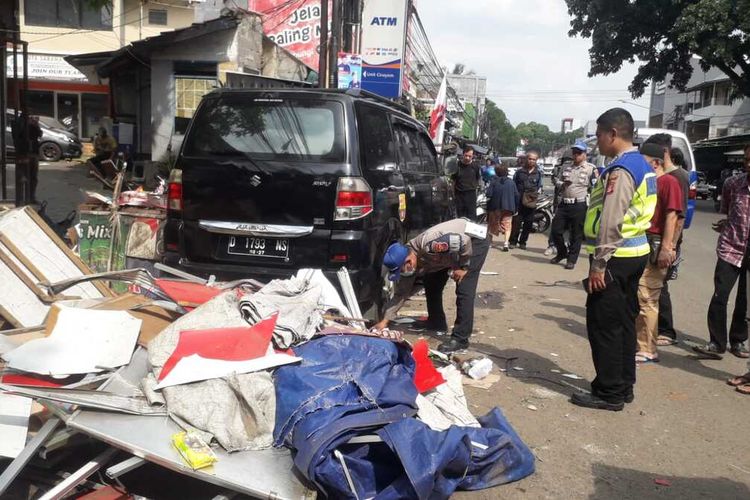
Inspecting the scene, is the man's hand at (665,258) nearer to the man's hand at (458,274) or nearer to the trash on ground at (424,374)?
the man's hand at (458,274)

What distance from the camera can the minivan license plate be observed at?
4.85 m

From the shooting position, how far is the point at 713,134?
52500 millimetres

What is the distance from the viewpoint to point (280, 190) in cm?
479

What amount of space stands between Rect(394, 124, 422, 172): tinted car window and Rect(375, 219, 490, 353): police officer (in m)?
1.28

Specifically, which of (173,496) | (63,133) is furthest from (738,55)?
(173,496)

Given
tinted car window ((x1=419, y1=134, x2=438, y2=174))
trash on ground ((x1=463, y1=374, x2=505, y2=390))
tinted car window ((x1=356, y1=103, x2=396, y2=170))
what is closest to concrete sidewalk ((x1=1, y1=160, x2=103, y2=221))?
tinted car window ((x1=419, y1=134, x2=438, y2=174))

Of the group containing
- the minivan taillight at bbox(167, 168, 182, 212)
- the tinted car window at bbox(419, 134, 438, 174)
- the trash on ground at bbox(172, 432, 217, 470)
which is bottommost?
the trash on ground at bbox(172, 432, 217, 470)

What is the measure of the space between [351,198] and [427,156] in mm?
3129

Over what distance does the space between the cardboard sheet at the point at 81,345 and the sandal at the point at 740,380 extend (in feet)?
14.4

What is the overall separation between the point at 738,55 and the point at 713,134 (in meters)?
30.5

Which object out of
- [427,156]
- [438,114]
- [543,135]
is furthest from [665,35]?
[543,135]

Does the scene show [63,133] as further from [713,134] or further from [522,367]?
[713,134]

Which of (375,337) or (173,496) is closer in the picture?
(173,496)

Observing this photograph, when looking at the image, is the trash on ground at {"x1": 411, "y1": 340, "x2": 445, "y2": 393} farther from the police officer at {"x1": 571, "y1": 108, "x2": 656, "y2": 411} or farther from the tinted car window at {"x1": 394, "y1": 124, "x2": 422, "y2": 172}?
the tinted car window at {"x1": 394, "y1": 124, "x2": 422, "y2": 172}
